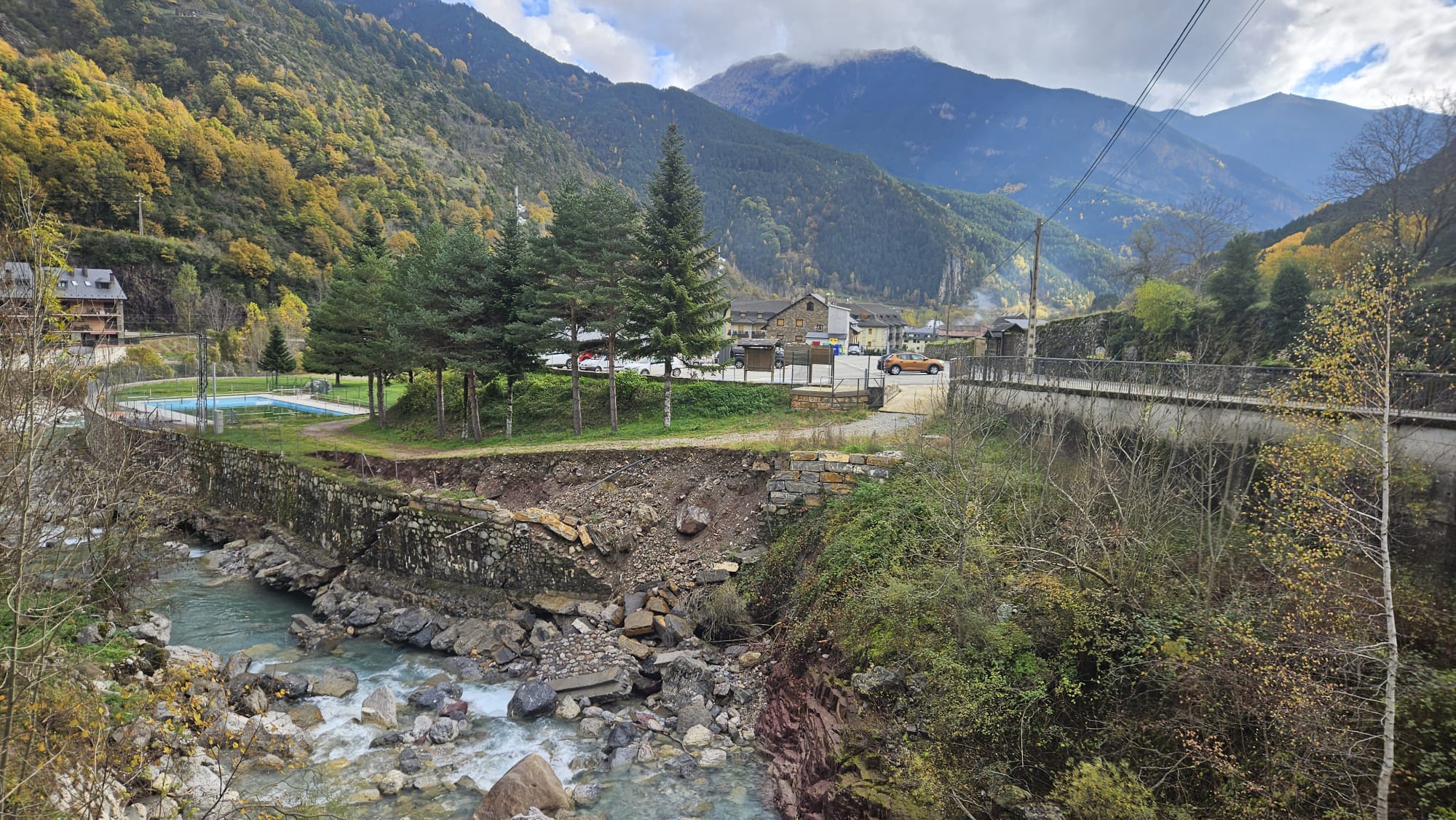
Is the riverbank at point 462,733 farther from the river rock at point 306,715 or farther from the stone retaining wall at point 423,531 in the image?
the stone retaining wall at point 423,531

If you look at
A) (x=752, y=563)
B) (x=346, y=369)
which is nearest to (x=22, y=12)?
(x=346, y=369)

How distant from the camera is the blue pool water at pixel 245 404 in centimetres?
3616

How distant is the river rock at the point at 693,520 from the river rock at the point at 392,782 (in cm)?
892

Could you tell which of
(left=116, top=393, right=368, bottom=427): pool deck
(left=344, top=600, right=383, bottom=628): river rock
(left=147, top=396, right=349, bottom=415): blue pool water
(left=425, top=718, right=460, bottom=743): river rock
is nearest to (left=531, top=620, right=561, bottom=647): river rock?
(left=425, top=718, right=460, bottom=743): river rock

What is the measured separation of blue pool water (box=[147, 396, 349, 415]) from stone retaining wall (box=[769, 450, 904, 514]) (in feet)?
101

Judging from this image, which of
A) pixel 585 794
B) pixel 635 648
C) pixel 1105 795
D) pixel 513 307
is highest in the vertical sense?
pixel 513 307

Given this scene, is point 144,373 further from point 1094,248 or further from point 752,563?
point 1094,248

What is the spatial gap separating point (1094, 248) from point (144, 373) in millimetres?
193890

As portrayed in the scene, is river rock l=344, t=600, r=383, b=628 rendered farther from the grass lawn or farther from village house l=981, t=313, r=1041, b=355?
village house l=981, t=313, r=1041, b=355

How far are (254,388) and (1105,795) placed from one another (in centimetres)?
5812

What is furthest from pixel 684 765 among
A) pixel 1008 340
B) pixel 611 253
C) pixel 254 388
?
pixel 254 388

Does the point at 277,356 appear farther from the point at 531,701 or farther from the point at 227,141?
the point at 227,141

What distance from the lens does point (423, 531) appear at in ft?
→ 60.8

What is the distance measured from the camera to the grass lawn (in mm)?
40906
